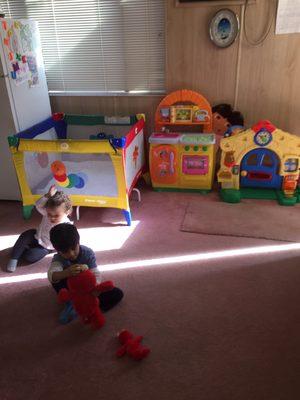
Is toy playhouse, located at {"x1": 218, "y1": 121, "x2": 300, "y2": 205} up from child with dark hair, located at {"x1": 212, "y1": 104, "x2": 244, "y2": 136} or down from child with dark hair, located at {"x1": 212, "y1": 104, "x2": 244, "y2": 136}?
down

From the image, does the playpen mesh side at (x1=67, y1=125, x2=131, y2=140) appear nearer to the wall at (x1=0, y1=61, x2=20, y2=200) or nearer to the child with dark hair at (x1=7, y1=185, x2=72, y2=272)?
the wall at (x1=0, y1=61, x2=20, y2=200)

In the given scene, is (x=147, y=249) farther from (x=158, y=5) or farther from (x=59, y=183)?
(x=158, y=5)

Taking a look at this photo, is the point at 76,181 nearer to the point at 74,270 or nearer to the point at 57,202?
the point at 57,202

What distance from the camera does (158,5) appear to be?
2.69 meters

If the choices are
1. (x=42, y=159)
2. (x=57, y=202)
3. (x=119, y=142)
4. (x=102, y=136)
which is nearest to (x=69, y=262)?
(x=57, y=202)

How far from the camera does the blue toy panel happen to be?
2670 mm

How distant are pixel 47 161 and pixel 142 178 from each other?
2.80 feet

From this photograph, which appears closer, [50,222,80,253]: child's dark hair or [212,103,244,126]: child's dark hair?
[50,222,80,253]: child's dark hair

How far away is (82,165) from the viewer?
2535 mm

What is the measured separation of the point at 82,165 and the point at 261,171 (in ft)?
4.51

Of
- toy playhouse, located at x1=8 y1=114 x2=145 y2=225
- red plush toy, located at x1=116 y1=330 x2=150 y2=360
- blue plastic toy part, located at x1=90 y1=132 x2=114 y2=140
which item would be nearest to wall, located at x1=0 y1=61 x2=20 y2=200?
toy playhouse, located at x1=8 y1=114 x2=145 y2=225

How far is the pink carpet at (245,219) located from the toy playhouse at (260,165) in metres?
0.09

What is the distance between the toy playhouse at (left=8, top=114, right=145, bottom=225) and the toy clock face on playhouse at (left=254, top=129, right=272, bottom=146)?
0.90 meters

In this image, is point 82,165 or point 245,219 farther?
point 82,165
